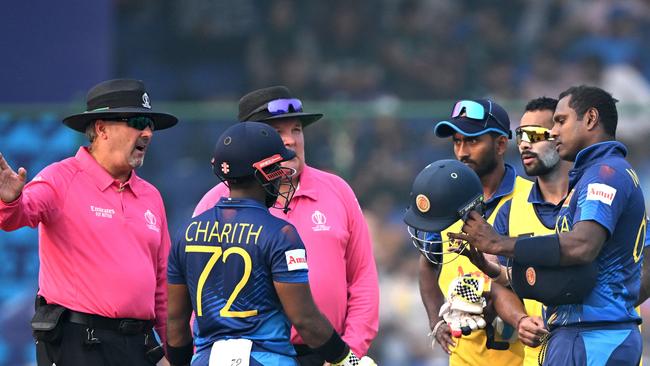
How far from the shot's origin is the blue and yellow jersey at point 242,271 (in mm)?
5441

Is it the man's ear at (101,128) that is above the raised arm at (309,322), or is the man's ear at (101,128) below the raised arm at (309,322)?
above

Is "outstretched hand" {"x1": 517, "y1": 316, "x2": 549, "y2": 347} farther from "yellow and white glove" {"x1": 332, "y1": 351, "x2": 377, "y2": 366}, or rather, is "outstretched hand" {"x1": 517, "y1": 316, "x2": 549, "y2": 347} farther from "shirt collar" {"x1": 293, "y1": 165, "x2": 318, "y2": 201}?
"shirt collar" {"x1": 293, "y1": 165, "x2": 318, "y2": 201}

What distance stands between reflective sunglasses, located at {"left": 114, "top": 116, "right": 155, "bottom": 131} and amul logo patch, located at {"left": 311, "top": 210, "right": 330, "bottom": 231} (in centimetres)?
104

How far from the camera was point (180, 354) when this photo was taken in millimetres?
5934

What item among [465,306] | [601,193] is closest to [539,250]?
[601,193]

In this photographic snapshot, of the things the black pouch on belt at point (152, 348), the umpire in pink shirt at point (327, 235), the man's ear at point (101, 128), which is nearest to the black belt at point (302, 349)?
the umpire in pink shirt at point (327, 235)

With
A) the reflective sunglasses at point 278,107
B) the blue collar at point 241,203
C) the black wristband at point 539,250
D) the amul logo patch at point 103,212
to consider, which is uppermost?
the reflective sunglasses at point 278,107

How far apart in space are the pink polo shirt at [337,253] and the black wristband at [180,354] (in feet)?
2.23

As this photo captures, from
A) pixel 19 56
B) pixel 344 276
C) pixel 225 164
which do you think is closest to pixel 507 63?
pixel 19 56

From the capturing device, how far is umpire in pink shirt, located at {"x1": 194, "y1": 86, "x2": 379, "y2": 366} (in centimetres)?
658

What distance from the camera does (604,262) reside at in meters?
5.86

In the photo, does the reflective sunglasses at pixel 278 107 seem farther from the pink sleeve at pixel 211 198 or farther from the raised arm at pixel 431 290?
the raised arm at pixel 431 290

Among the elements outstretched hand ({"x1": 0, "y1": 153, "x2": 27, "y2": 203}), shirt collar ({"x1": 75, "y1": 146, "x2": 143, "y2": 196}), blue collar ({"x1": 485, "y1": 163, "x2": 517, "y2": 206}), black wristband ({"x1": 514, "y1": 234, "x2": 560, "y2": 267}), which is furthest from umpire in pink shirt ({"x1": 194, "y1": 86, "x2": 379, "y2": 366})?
black wristband ({"x1": 514, "y1": 234, "x2": 560, "y2": 267})

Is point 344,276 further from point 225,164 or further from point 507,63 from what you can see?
point 507,63
